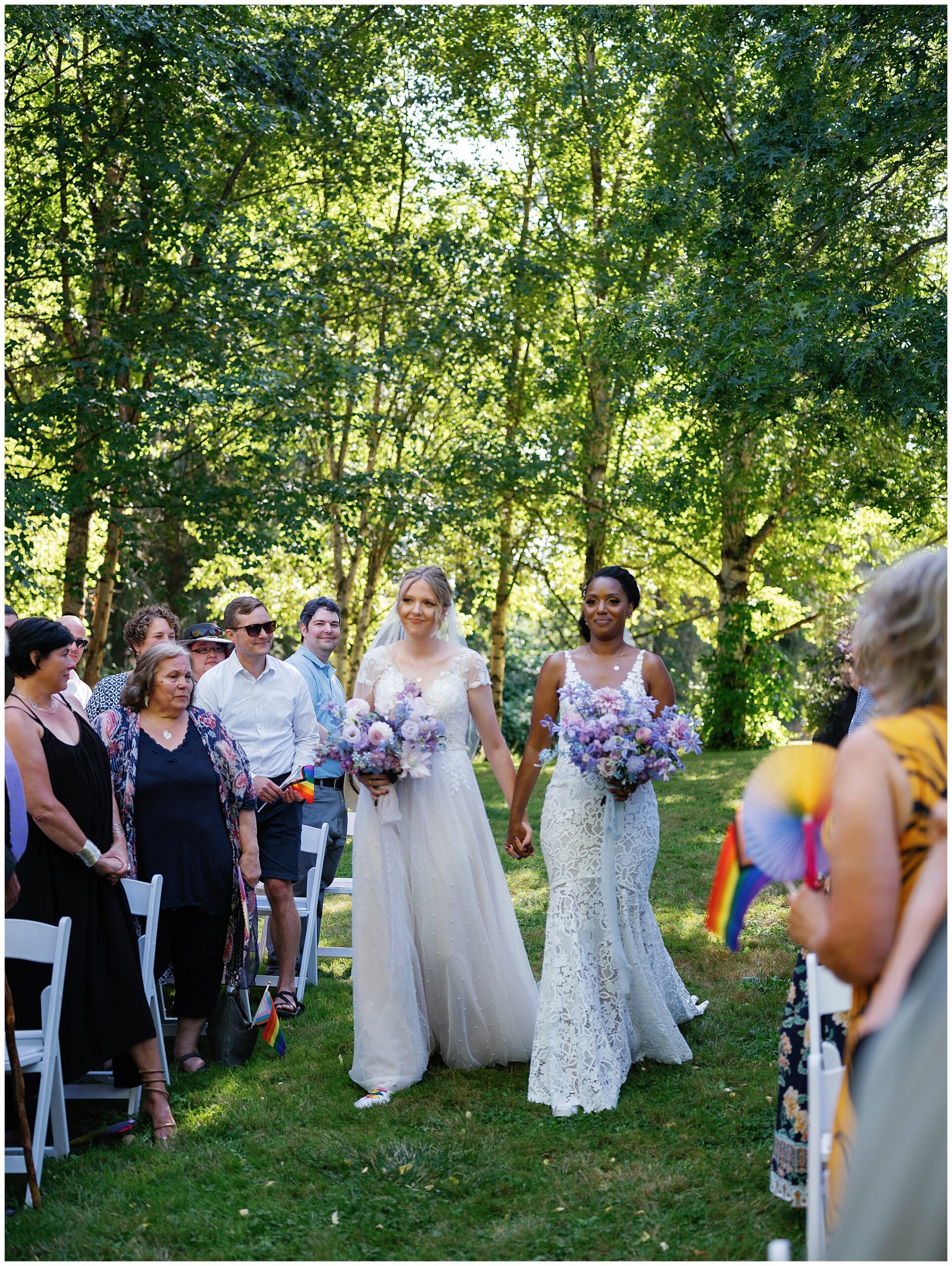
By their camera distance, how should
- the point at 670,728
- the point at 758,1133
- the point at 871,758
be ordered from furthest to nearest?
the point at 670,728, the point at 758,1133, the point at 871,758

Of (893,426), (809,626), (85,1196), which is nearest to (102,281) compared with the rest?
(893,426)

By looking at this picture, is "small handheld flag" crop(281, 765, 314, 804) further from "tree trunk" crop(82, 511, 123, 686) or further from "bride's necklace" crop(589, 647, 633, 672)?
"tree trunk" crop(82, 511, 123, 686)

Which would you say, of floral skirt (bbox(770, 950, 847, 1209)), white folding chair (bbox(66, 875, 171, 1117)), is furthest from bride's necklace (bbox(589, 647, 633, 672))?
white folding chair (bbox(66, 875, 171, 1117))

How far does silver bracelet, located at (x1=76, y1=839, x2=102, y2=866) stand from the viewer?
4.76 m

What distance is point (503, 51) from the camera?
18500 millimetres

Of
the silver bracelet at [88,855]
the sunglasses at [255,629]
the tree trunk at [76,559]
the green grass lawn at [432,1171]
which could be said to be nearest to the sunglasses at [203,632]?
the sunglasses at [255,629]

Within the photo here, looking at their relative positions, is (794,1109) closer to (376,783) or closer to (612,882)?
(612,882)

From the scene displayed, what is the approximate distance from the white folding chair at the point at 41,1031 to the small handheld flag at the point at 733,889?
2799 mm

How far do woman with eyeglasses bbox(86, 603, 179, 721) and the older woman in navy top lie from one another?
1.37 metres

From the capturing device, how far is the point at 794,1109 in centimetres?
390

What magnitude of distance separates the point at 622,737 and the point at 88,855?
8.13 ft

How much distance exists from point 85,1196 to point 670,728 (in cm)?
316

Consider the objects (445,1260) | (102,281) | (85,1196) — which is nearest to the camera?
(445,1260)

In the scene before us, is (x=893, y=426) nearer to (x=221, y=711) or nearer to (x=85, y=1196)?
(x=221, y=711)
